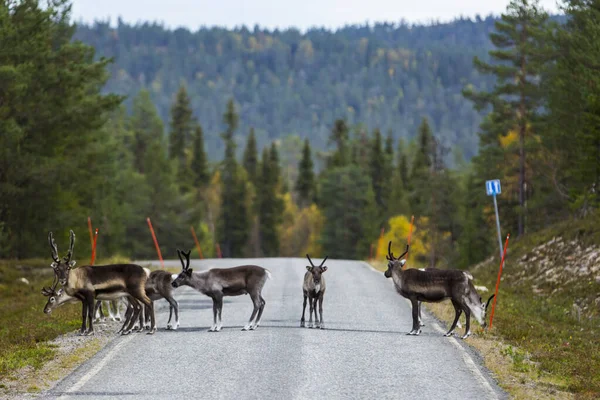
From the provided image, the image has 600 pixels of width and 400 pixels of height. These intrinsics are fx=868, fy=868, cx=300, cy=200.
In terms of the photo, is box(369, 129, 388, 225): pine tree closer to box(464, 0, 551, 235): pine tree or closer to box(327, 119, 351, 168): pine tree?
box(327, 119, 351, 168): pine tree

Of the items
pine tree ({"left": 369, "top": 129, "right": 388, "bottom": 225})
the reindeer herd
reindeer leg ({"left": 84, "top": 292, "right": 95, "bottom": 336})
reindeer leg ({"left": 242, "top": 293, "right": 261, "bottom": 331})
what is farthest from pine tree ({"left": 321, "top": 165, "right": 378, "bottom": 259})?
reindeer leg ({"left": 84, "top": 292, "right": 95, "bottom": 336})

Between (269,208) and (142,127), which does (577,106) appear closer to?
(142,127)

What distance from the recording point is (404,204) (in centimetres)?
11119

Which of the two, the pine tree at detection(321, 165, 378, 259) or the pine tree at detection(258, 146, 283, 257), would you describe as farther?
the pine tree at detection(258, 146, 283, 257)

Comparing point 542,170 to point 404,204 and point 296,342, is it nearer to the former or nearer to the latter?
point 296,342

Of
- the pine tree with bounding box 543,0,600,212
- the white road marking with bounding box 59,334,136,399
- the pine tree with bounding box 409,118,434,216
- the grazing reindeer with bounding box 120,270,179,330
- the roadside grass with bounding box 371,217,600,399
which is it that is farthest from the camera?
the pine tree with bounding box 409,118,434,216

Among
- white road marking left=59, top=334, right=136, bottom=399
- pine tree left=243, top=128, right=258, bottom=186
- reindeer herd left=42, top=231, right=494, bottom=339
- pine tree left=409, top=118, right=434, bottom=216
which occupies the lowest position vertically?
white road marking left=59, top=334, right=136, bottom=399

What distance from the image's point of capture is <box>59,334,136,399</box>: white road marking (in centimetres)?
1216

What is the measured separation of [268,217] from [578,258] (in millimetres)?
100862

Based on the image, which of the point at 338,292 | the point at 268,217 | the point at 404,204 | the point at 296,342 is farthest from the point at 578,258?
the point at 268,217

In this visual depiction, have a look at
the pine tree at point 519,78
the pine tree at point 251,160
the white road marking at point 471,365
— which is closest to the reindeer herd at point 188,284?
the white road marking at point 471,365

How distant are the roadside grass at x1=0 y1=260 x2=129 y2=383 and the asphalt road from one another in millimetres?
1125

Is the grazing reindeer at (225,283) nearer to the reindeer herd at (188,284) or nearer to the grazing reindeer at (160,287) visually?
the reindeer herd at (188,284)

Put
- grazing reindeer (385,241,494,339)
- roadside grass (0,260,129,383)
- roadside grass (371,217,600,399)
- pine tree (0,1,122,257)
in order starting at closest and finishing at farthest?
roadside grass (371,217,600,399) < roadside grass (0,260,129,383) < grazing reindeer (385,241,494,339) < pine tree (0,1,122,257)
